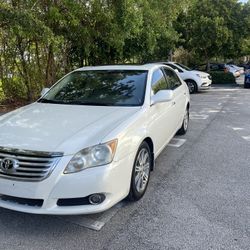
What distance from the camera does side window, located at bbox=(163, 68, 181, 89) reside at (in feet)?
18.2

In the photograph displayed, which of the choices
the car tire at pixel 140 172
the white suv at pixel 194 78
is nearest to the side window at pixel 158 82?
the car tire at pixel 140 172

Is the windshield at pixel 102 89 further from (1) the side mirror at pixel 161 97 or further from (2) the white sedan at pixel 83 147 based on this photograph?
(1) the side mirror at pixel 161 97

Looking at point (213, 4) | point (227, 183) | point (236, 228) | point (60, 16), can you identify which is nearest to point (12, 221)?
point (236, 228)

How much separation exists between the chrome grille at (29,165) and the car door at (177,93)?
9.39 feet

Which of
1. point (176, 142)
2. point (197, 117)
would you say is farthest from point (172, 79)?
point (197, 117)

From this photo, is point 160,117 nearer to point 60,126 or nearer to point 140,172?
point 140,172

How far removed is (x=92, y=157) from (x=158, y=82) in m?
2.17

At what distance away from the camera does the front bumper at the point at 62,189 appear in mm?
2910

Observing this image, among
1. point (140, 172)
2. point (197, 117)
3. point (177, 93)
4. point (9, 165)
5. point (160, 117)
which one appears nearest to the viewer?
point (9, 165)

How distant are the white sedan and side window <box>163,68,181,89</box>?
1.00 m

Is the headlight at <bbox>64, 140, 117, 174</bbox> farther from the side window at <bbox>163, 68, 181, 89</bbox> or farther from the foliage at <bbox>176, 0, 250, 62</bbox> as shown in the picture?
the foliage at <bbox>176, 0, 250, 62</bbox>

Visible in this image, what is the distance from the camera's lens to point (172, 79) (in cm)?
586

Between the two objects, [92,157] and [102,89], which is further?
[102,89]

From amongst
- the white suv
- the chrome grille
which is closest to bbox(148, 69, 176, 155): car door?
the chrome grille
